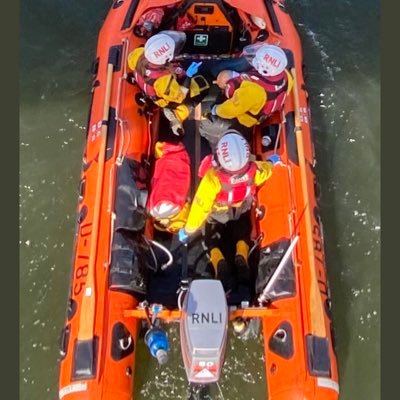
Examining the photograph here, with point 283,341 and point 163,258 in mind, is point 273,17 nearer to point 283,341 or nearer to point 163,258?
point 163,258

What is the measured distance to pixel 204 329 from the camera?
9.98 feet

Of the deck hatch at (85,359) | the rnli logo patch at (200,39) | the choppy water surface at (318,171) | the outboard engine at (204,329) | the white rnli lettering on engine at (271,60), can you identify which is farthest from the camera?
the rnli logo patch at (200,39)

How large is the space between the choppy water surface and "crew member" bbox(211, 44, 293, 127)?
0.89m

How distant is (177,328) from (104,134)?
3.65ft

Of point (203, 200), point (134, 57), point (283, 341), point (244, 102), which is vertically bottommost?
point (283, 341)

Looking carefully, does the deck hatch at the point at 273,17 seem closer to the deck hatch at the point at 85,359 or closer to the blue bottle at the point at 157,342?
the blue bottle at the point at 157,342

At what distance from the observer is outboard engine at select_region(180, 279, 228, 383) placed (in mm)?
3031

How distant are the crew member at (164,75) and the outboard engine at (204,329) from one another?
45.8 inches

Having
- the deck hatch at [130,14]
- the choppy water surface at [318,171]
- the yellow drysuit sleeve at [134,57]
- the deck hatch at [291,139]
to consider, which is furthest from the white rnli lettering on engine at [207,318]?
the deck hatch at [130,14]

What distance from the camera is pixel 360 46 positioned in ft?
16.8

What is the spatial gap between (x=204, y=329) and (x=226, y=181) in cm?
72

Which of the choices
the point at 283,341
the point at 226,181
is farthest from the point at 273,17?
the point at 283,341

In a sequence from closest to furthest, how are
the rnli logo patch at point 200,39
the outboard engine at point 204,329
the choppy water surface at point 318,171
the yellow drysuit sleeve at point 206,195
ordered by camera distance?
the outboard engine at point 204,329
the yellow drysuit sleeve at point 206,195
the choppy water surface at point 318,171
the rnli logo patch at point 200,39

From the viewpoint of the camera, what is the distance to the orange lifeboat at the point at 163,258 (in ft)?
10.7
